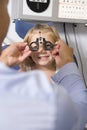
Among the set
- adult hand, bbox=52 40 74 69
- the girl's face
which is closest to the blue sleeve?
adult hand, bbox=52 40 74 69

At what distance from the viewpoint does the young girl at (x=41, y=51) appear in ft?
5.16

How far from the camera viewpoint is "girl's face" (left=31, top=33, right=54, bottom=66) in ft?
5.16

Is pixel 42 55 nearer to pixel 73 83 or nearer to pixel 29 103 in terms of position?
pixel 73 83

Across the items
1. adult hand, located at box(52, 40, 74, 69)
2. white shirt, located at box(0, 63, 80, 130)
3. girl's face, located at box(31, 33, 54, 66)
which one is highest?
white shirt, located at box(0, 63, 80, 130)

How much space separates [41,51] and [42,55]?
0.08ft

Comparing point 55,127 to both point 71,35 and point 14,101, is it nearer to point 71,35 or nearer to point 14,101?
point 14,101

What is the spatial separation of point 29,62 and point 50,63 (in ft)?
0.40

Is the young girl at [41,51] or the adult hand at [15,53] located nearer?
the adult hand at [15,53]

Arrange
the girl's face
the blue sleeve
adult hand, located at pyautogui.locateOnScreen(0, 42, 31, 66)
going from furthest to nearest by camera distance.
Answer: the girl's face
adult hand, located at pyautogui.locateOnScreen(0, 42, 31, 66)
the blue sleeve

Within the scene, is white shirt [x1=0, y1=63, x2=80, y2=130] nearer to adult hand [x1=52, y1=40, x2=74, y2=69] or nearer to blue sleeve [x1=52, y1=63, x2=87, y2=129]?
blue sleeve [x1=52, y1=63, x2=87, y2=129]

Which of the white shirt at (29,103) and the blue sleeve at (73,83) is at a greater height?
the white shirt at (29,103)

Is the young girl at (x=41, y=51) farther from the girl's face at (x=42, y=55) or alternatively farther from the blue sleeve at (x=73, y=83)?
the blue sleeve at (x=73, y=83)

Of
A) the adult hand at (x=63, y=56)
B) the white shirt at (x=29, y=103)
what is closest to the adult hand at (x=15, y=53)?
the adult hand at (x=63, y=56)

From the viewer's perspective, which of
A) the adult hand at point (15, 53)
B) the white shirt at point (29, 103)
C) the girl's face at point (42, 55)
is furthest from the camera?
the girl's face at point (42, 55)
